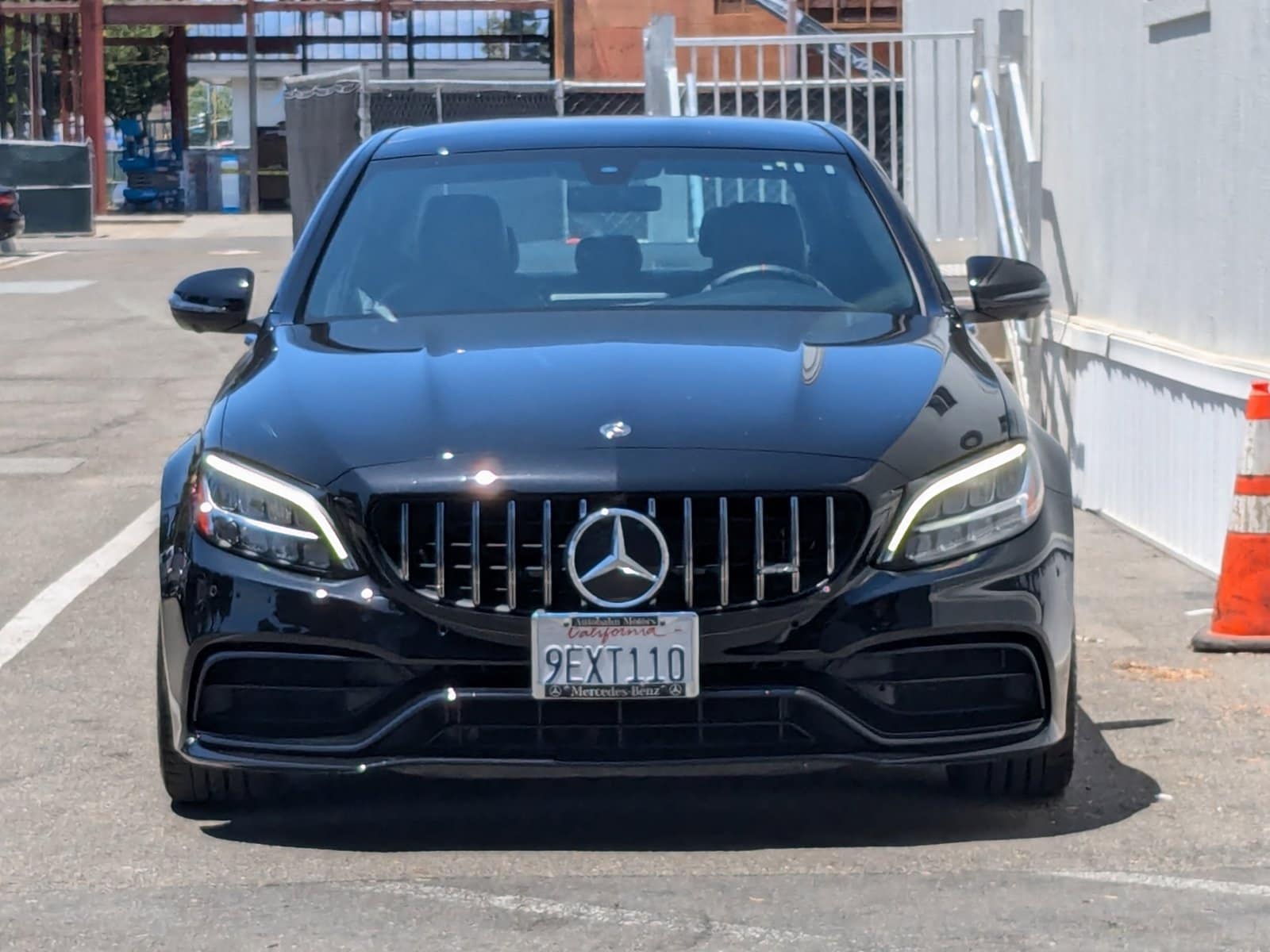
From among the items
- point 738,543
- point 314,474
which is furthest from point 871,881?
point 314,474

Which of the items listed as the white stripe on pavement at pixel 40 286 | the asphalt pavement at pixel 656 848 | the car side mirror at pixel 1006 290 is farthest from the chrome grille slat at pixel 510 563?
the white stripe on pavement at pixel 40 286

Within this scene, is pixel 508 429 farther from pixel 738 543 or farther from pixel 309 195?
pixel 309 195

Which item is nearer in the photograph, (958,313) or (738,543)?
(738,543)

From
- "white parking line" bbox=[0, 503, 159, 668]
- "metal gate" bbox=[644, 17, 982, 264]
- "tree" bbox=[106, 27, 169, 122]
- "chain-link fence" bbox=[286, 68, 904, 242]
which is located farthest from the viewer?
"tree" bbox=[106, 27, 169, 122]

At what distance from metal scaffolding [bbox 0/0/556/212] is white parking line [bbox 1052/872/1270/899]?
112 ft

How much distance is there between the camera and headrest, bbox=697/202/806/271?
555cm

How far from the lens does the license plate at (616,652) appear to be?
4.13 meters

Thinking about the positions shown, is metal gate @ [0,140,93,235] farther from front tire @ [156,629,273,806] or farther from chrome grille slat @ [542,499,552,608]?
chrome grille slat @ [542,499,552,608]

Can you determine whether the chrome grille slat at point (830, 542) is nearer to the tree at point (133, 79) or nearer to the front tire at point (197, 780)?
the front tire at point (197, 780)

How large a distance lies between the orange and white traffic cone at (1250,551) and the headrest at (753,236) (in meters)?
1.64

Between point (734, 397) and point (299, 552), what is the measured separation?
0.93m

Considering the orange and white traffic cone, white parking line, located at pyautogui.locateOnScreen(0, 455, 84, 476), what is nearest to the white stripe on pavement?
white parking line, located at pyautogui.locateOnScreen(0, 455, 84, 476)

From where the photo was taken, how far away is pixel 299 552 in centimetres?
423

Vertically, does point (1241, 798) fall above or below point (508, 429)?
below
